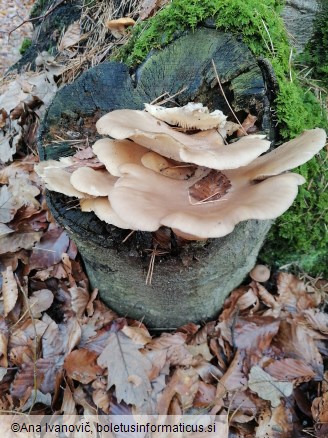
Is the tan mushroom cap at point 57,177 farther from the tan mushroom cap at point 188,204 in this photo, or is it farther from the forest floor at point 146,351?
the forest floor at point 146,351

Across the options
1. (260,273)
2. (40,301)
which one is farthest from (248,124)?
(40,301)

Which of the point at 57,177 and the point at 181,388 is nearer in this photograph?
the point at 57,177

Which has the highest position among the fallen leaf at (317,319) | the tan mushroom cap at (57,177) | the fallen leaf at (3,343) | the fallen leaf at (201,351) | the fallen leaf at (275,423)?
the tan mushroom cap at (57,177)

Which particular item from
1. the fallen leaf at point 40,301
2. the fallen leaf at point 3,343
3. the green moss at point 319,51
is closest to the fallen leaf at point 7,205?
the fallen leaf at point 40,301

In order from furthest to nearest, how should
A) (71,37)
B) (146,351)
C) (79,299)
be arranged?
(71,37), (79,299), (146,351)

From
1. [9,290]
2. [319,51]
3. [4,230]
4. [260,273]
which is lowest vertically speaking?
[260,273]

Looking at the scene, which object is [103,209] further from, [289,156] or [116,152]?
[289,156]

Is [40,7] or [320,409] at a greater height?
[40,7]
